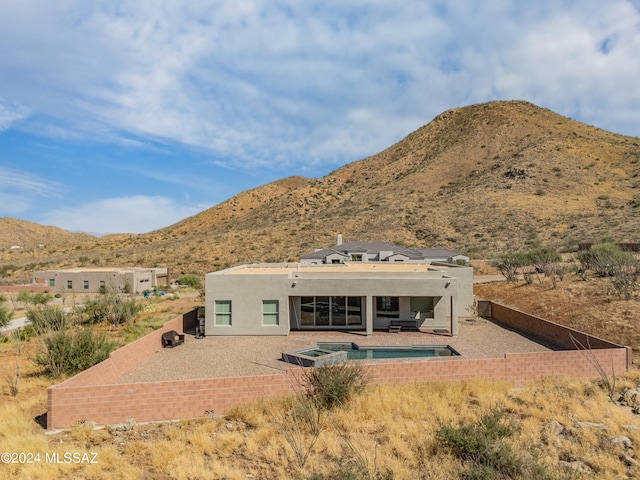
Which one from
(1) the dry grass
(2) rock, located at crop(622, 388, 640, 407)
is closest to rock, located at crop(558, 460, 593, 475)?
(1) the dry grass

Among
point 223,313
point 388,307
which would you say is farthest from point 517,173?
point 223,313

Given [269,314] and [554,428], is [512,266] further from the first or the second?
[554,428]

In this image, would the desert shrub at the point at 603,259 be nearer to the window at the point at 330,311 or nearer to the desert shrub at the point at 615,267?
the desert shrub at the point at 615,267

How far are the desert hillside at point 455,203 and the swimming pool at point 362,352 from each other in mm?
35891

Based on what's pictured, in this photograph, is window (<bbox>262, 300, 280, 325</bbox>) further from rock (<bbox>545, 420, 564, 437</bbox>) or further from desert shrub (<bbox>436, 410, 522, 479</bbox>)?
rock (<bbox>545, 420, 564, 437</bbox>)

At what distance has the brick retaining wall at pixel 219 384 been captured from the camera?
1126 centimetres

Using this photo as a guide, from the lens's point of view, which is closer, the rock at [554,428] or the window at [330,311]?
the rock at [554,428]

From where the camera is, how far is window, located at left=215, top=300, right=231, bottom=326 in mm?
22203

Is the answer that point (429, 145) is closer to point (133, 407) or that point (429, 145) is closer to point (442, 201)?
point (442, 201)

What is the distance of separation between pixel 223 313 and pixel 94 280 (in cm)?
3120

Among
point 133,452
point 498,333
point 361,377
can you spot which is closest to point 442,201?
point 498,333

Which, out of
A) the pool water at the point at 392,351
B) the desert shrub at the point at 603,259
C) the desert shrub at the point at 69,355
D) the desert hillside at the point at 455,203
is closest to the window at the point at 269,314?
the pool water at the point at 392,351

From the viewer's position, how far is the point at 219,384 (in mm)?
11906

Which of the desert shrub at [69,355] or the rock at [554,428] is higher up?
the desert shrub at [69,355]
